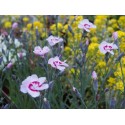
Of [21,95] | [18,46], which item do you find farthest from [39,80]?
[18,46]

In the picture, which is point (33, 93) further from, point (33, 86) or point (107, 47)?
point (107, 47)

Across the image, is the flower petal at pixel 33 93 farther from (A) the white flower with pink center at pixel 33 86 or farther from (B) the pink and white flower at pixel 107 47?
(B) the pink and white flower at pixel 107 47

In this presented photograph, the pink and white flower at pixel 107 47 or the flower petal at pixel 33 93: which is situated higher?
the pink and white flower at pixel 107 47

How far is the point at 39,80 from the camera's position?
6.03 ft

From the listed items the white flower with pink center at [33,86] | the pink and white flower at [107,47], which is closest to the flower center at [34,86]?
the white flower with pink center at [33,86]

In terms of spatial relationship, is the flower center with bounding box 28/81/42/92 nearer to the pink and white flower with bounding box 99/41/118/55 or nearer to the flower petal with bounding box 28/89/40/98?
the flower petal with bounding box 28/89/40/98

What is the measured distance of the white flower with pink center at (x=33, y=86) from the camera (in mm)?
1762

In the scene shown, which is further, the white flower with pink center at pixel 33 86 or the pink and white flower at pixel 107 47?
the pink and white flower at pixel 107 47

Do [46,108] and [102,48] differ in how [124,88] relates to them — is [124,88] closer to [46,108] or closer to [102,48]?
[102,48]

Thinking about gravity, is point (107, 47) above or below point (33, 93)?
above

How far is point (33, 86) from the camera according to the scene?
1.79m

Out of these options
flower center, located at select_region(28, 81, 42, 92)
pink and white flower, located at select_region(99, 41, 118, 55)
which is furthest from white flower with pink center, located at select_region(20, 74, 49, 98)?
pink and white flower, located at select_region(99, 41, 118, 55)

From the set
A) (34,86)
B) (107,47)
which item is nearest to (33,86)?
(34,86)
